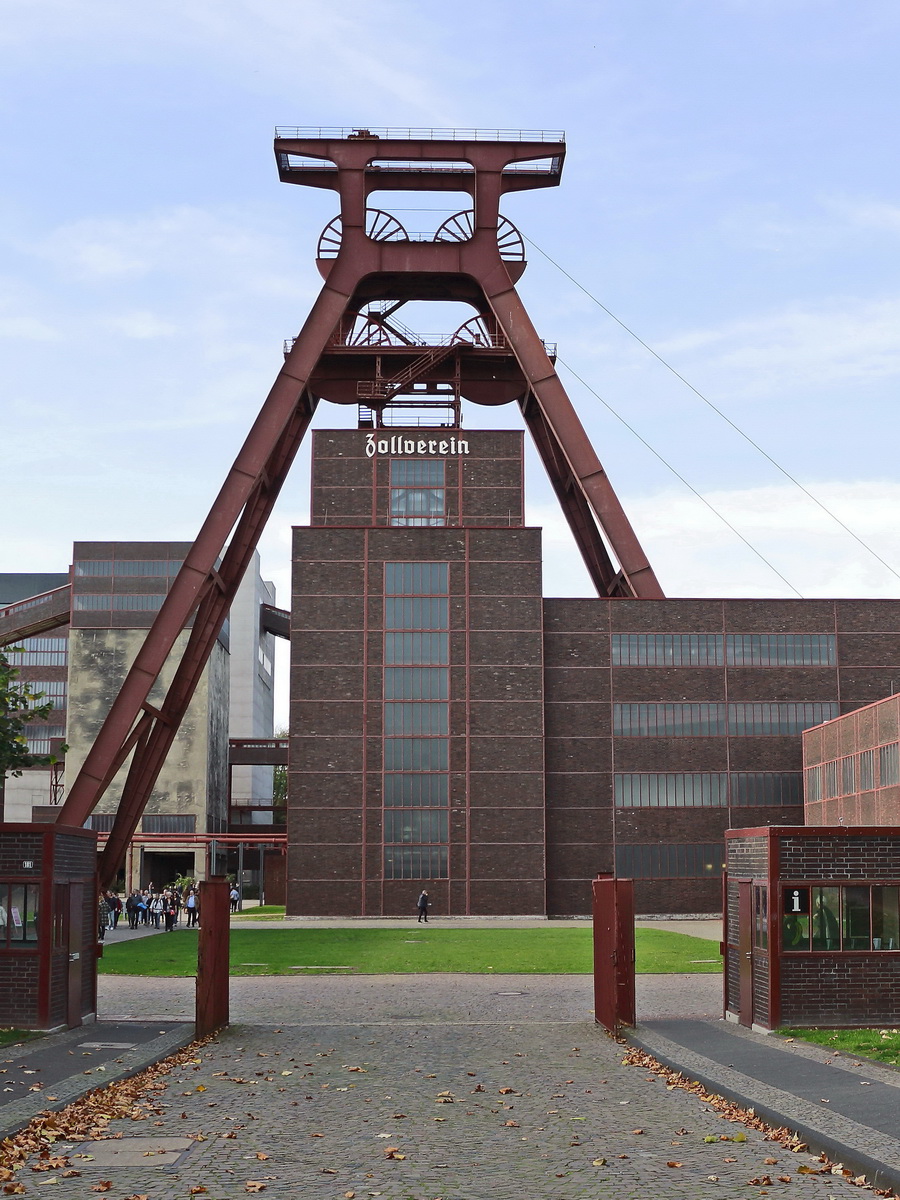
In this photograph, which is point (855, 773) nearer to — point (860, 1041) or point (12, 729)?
point (12, 729)

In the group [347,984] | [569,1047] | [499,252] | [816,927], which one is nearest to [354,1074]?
[569,1047]

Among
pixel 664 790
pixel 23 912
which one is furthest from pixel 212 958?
pixel 664 790

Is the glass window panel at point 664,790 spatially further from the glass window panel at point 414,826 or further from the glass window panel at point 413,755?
the glass window panel at point 414,826

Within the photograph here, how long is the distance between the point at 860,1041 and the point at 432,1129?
7.51 m

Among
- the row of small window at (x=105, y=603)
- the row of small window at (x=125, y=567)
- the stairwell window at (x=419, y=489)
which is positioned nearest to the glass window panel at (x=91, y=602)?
the row of small window at (x=105, y=603)

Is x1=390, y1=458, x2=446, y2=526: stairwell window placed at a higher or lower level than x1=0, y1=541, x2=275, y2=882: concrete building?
higher

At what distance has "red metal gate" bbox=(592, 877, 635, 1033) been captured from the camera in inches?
784

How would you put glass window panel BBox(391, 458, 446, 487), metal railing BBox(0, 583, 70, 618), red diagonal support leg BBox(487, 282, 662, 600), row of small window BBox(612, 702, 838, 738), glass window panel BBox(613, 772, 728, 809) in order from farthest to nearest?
metal railing BBox(0, 583, 70, 618) < glass window panel BBox(391, 458, 446, 487) < row of small window BBox(612, 702, 838, 738) < glass window panel BBox(613, 772, 728, 809) < red diagonal support leg BBox(487, 282, 662, 600)

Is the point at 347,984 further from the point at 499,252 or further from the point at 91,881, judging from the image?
the point at 499,252

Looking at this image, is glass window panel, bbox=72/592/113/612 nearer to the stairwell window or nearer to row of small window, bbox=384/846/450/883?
the stairwell window

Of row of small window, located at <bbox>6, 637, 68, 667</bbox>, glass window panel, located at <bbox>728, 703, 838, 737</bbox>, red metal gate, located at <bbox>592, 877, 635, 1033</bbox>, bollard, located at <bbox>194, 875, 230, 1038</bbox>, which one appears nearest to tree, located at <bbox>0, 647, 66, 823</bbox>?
bollard, located at <bbox>194, 875, 230, 1038</bbox>

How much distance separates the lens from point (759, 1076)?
14.9 meters

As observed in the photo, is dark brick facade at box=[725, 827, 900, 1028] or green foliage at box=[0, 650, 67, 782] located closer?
dark brick facade at box=[725, 827, 900, 1028]

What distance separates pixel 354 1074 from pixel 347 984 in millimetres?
14197
